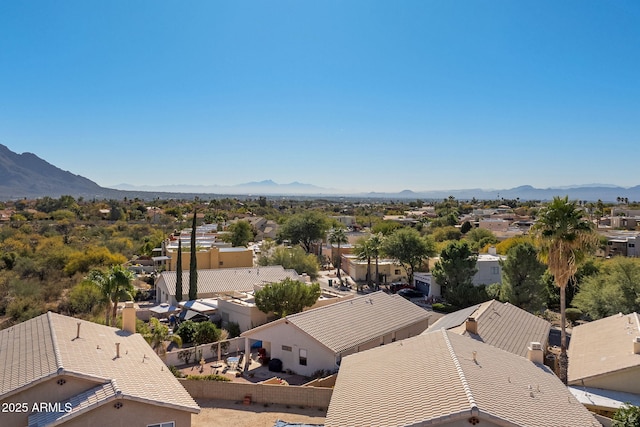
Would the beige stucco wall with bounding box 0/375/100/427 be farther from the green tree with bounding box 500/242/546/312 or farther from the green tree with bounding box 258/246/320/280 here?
the green tree with bounding box 258/246/320/280

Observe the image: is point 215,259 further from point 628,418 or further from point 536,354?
point 628,418

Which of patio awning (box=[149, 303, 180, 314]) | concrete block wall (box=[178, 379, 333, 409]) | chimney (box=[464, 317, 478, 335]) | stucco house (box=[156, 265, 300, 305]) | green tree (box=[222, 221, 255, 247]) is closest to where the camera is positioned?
concrete block wall (box=[178, 379, 333, 409])

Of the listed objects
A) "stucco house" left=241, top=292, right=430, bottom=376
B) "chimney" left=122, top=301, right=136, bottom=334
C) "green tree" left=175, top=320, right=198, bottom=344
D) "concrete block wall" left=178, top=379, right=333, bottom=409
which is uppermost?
"chimney" left=122, top=301, right=136, bottom=334

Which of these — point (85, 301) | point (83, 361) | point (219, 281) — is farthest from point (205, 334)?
point (83, 361)

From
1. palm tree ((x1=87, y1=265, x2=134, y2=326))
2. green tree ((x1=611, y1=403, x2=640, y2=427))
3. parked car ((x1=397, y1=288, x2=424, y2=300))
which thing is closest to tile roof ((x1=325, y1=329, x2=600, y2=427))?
green tree ((x1=611, y1=403, x2=640, y2=427))

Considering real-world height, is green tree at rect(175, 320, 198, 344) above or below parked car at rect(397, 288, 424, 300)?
above

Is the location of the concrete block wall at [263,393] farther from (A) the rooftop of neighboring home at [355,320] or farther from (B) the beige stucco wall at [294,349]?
(B) the beige stucco wall at [294,349]

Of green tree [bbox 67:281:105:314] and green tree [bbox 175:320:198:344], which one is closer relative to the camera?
green tree [bbox 175:320:198:344]

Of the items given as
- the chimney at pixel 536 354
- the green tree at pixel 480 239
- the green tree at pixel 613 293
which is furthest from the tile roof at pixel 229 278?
the green tree at pixel 480 239
